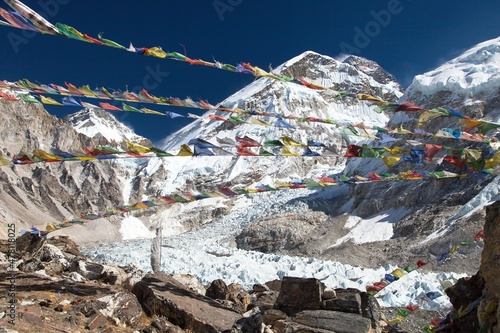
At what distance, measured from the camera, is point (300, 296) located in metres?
8.13

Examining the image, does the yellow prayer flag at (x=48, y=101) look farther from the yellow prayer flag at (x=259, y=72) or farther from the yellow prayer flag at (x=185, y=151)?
the yellow prayer flag at (x=259, y=72)

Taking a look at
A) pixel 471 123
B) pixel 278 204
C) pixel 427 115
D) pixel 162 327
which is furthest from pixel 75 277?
pixel 278 204

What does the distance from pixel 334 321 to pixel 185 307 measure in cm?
242

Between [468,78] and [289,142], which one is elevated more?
[468,78]

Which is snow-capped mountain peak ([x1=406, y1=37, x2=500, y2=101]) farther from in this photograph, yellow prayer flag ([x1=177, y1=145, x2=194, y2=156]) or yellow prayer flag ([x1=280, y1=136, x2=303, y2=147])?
yellow prayer flag ([x1=177, y1=145, x2=194, y2=156])

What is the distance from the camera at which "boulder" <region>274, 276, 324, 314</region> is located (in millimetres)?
7977

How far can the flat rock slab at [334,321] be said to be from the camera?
275 inches

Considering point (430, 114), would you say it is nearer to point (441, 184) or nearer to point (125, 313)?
point (125, 313)

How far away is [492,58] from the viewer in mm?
93562

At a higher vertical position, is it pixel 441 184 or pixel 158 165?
pixel 158 165

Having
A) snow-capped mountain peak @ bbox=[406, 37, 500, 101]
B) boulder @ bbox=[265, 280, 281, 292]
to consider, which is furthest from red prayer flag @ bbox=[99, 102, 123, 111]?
snow-capped mountain peak @ bbox=[406, 37, 500, 101]

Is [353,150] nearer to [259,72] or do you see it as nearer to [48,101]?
[259,72]

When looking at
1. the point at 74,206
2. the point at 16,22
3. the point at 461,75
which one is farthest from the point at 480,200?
the point at 74,206

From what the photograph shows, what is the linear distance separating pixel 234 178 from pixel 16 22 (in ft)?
371
